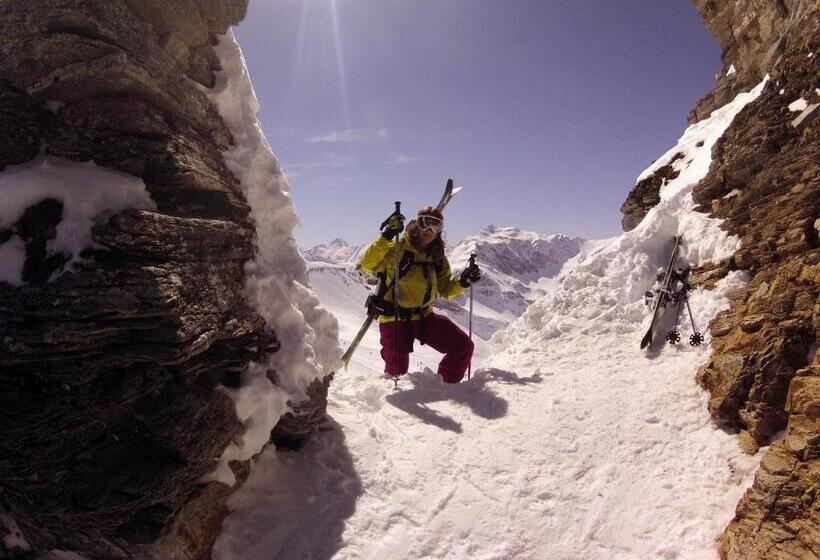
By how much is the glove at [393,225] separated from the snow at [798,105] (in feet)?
25.9

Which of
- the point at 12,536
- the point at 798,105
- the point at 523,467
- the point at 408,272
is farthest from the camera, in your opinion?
the point at 408,272

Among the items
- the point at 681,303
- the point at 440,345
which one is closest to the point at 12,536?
the point at 440,345

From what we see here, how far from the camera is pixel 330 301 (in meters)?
196

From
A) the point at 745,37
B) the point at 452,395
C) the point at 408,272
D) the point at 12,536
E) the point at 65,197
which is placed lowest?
the point at 12,536

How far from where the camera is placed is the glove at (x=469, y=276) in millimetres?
9444

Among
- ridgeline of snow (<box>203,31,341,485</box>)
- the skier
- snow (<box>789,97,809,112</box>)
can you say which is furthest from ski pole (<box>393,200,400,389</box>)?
snow (<box>789,97,809,112</box>)

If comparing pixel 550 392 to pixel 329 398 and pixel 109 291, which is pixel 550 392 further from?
pixel 109 291

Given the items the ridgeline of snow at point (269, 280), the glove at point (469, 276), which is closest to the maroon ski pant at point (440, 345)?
the glove at point (469, 276)

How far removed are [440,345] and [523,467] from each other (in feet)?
12.4

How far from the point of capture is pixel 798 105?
841cm

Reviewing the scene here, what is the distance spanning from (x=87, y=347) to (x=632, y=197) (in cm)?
1636

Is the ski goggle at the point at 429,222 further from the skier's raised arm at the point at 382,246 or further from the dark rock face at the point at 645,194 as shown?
the dark rock face at the point at 645,194

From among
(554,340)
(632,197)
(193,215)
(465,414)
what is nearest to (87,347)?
(193,215)

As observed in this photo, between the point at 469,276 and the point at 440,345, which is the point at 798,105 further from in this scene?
the point at 440,345
